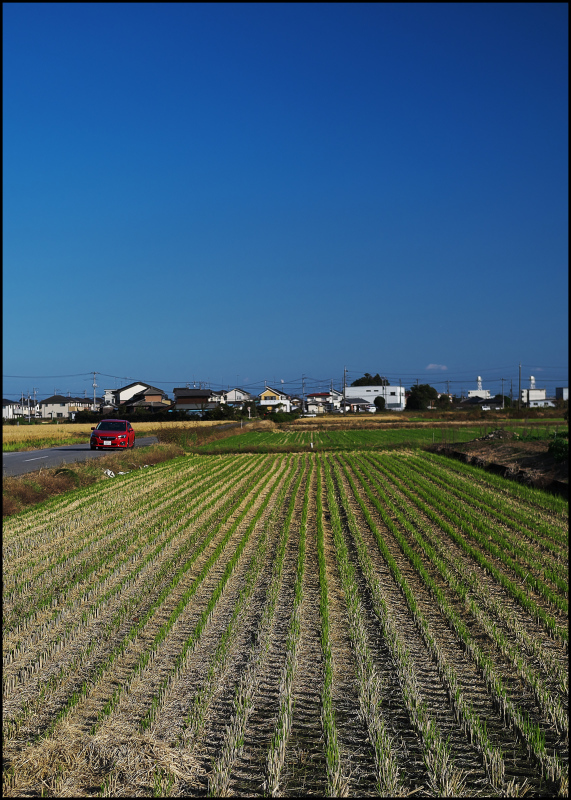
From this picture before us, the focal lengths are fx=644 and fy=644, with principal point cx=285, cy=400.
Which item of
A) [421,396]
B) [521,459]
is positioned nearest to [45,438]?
[521,459]

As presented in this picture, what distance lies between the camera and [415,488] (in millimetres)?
21000

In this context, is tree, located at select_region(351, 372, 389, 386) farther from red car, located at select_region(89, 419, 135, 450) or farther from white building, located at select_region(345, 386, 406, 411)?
red car, located at select_region(89, 419, 135, 450)

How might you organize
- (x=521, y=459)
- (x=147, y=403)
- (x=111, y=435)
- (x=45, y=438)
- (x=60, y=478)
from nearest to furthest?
(x=60, y=478)
(x=521, y=459)
(x=111, y=435)
(x=45, y=438)
(x=147, y=403)

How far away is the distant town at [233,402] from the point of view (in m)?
63.2

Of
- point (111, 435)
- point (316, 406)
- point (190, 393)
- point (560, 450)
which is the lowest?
point (560, 450)

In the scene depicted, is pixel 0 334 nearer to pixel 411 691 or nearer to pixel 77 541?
pixel 411 691

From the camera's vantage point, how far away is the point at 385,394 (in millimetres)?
126562

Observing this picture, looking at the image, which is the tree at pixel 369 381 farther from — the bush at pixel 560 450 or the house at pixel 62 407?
the bush at pixel 560 450

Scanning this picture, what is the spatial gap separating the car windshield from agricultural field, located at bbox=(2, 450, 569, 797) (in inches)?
653

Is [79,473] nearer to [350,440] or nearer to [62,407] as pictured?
[350,440]

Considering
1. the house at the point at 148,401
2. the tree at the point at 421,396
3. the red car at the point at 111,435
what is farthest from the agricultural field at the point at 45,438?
the tree at the point at 421,396

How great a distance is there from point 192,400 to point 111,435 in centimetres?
4682

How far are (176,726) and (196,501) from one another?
44.0ft

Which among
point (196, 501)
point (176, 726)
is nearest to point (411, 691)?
point (176, 726)
